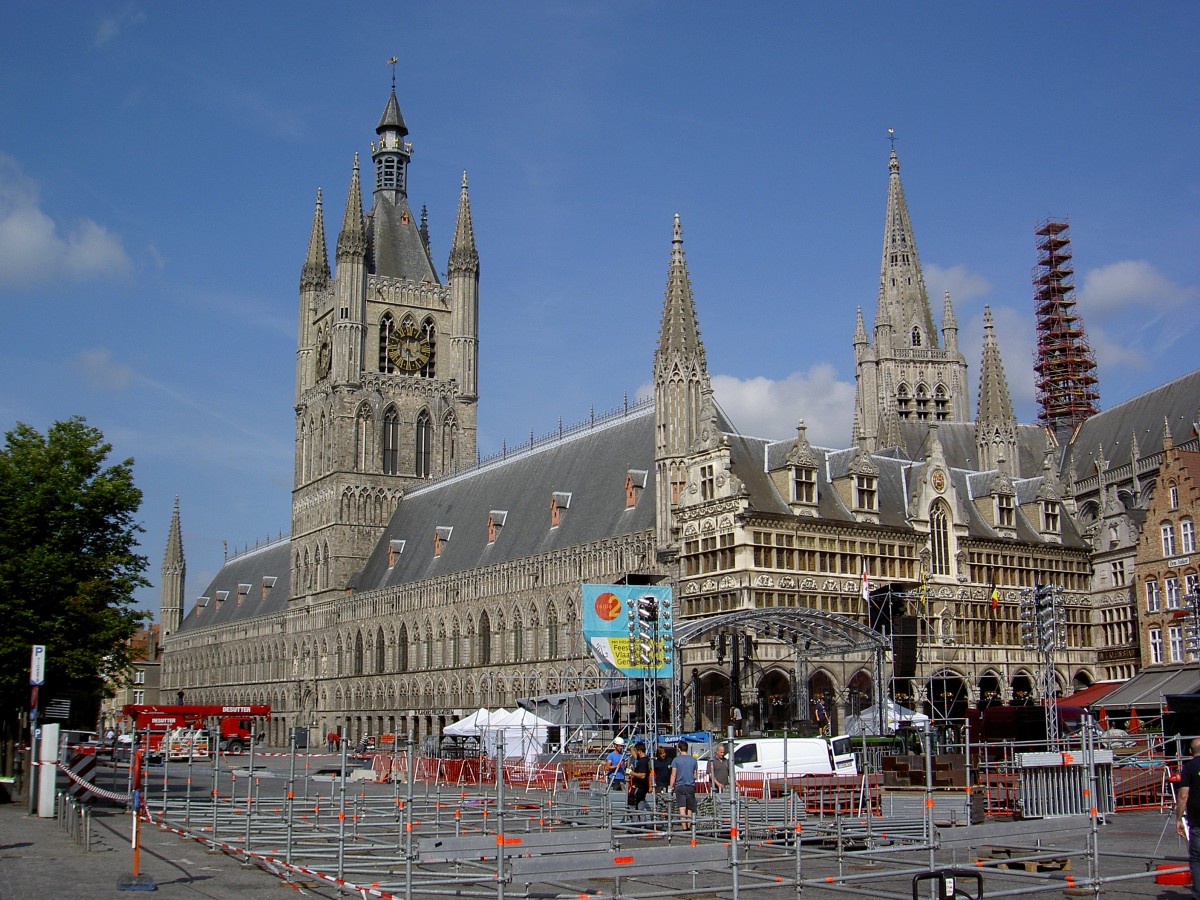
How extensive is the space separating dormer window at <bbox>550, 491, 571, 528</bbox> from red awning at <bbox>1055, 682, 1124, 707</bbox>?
2200 cm

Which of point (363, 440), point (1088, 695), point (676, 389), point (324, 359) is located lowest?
point (1088, 695)

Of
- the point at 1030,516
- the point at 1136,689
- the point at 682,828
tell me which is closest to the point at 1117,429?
the point at 1030,516

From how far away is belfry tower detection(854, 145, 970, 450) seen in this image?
91750 mm

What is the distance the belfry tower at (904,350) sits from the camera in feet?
301

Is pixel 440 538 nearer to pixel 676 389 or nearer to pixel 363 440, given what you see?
pixel 363 440

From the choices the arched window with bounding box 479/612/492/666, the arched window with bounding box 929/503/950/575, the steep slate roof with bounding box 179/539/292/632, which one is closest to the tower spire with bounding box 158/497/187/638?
the steep slate roof with bounding box 179/539/292/632

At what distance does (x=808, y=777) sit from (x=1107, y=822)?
5.14 metres

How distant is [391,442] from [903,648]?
46896 millimetres

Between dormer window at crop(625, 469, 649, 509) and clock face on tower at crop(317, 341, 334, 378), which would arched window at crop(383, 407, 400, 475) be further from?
dormer window at crop(625, 469, 649, 509)

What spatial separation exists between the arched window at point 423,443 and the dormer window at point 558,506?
72.2 ft

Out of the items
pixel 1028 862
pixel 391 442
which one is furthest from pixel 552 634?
pixel 1028 862

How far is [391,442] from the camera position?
261 ft

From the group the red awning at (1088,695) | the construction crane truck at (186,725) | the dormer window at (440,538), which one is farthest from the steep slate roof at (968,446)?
the construction crane truck at (186,725)

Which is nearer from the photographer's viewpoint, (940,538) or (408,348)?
(940,538)
